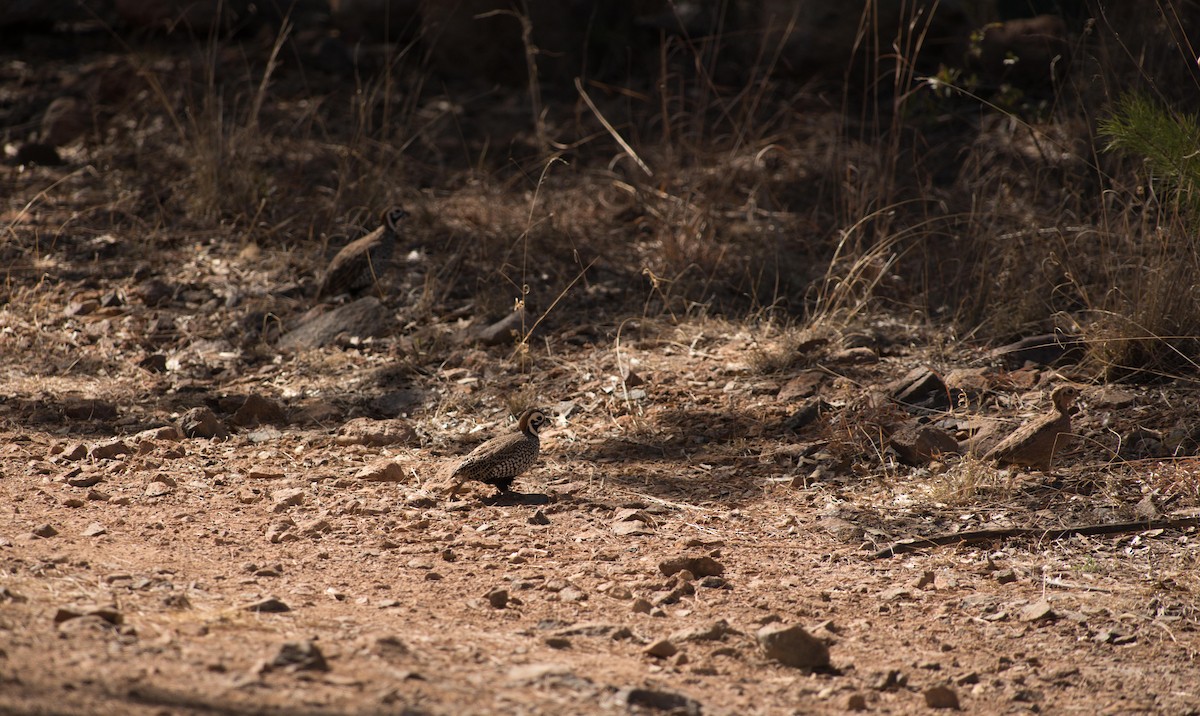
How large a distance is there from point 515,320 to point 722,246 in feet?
5.38

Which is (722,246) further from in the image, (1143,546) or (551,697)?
(551,697)

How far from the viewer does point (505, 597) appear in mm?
3812

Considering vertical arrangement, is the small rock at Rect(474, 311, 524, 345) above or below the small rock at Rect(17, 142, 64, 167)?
below

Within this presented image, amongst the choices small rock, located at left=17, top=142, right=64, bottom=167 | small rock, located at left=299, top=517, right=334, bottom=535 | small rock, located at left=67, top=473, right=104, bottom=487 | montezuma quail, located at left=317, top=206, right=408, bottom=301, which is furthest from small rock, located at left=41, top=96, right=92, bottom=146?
small rock, located at left=299, top=517, right=334, bottom=535

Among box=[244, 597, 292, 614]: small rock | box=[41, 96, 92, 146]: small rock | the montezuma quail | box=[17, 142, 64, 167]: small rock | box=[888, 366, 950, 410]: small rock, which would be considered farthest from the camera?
box=[41, 96, 92, 146]: small rock

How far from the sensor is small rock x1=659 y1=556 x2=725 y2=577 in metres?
4.11

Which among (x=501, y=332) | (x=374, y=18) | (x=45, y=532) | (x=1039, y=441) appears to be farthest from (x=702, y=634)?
(x=374, y=18)

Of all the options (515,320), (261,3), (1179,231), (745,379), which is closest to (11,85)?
(261,3)

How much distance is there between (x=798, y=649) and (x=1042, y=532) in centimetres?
165

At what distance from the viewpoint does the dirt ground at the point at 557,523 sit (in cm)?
316

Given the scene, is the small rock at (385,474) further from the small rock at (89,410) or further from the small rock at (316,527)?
the small rock at (89,410)

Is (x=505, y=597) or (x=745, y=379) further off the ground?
(x=505, y=597)

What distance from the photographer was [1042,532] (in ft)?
15.0

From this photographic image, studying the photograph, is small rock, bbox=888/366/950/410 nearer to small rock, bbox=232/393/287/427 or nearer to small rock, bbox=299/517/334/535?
small rock, bbox=299/517/334/535
